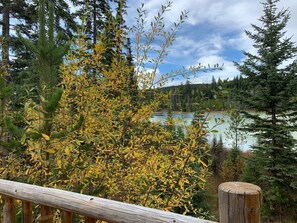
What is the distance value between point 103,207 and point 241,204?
48 cm

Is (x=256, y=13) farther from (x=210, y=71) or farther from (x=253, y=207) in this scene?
(x=253, y=207)

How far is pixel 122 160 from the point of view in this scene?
1804mm

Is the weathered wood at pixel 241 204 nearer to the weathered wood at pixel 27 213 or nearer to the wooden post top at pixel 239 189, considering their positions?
the wooden post top at pixel 239 189

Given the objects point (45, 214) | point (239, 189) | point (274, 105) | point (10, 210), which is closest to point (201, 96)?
point (239, 189)

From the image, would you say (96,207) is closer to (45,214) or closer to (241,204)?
(45,214)

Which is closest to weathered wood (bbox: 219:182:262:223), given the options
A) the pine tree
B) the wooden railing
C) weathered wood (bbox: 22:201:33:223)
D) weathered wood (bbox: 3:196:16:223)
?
the wooden railing

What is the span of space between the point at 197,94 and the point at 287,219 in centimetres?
668

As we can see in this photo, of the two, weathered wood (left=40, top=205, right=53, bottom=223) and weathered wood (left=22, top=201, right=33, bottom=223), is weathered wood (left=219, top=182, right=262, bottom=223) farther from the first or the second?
weathered wood (left=22, top=201, right=33, bottom=223)

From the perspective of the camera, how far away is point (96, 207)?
894 millimetres

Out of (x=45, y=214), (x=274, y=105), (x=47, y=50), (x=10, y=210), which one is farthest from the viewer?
Answer: (x=274, y=105)

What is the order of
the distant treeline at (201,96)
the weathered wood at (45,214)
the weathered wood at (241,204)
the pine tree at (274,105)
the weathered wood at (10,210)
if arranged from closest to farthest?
the weathered wood at (241,204) → the weathered wood at (45,214) → the weathered wood at (10,210) → the distant treeline at (201,96) → the pine tree at (274,105)

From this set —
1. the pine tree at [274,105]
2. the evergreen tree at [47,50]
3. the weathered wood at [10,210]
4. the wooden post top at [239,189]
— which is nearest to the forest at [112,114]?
the evergreen tree at [47,50]

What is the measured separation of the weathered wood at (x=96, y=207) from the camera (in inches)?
31.0

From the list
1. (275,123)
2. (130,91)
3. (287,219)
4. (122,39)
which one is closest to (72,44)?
(122,39)
